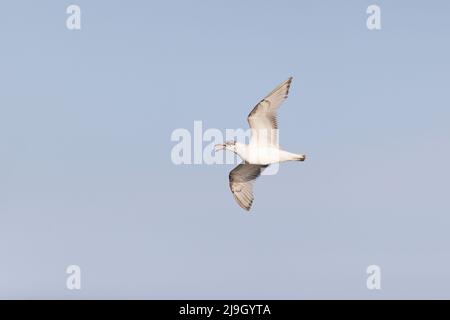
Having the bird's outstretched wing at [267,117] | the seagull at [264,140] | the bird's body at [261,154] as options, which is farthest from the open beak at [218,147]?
the bird's outstretched wing at [267,117]

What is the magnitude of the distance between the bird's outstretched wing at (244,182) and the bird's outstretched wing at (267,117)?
76.7 inches

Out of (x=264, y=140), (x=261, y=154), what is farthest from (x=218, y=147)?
(x=264, y=140)

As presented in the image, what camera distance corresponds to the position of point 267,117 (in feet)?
215

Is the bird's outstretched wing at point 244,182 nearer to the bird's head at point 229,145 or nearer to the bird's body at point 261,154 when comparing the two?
the bird's body at point 261,154

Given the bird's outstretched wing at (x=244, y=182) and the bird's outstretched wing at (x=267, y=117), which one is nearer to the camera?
the bird's outstretched wing at (x=267, y=117)

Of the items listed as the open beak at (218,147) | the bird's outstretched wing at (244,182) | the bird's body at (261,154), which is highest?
the open beak at (218,147)

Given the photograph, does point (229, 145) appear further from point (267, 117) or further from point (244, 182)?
point (244, 182)

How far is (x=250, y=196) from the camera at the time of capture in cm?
6819

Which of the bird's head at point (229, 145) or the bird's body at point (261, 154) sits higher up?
the bird's head at point (229, 145)

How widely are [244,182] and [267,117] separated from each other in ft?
13.6

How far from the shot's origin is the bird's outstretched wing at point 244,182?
67.8 metres
